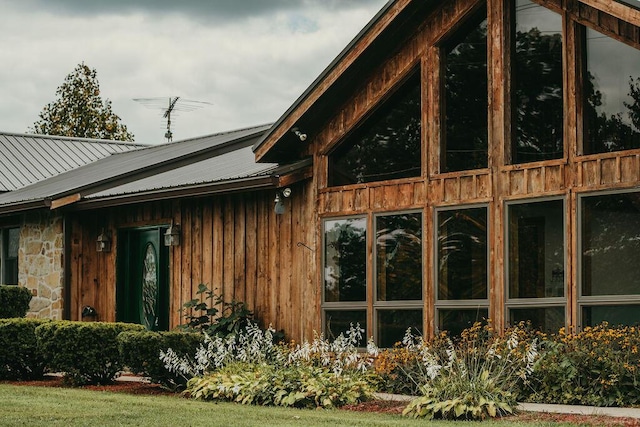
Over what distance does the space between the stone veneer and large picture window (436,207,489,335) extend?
865 cm

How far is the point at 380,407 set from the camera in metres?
11.5

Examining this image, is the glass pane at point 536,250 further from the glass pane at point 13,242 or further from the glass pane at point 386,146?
the glass pane at point 13,242

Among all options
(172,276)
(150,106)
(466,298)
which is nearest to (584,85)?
(466,298)

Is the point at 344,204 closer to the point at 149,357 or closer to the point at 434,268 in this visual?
the point at 434,268

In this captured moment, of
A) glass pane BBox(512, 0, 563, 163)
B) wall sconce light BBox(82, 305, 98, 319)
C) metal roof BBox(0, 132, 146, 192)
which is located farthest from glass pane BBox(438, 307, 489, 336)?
metal roof BBox(0, 132, 146, 192)

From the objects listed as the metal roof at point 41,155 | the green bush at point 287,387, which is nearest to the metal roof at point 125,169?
the metal roof at point 41,155

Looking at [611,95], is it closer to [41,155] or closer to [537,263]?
[537,263]

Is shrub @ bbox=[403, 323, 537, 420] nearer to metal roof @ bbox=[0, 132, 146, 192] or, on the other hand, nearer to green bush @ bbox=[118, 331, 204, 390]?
green bush @ bbox=[118, 331, 204, 390]

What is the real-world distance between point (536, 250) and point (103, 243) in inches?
365

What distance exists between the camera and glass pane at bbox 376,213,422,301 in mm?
13844

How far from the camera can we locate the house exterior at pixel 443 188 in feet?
39.5

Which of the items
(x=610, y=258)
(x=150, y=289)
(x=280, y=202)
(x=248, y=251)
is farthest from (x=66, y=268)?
(x=610, y=258)

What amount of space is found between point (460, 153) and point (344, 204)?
6.65ft

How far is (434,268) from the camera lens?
44.4ft
